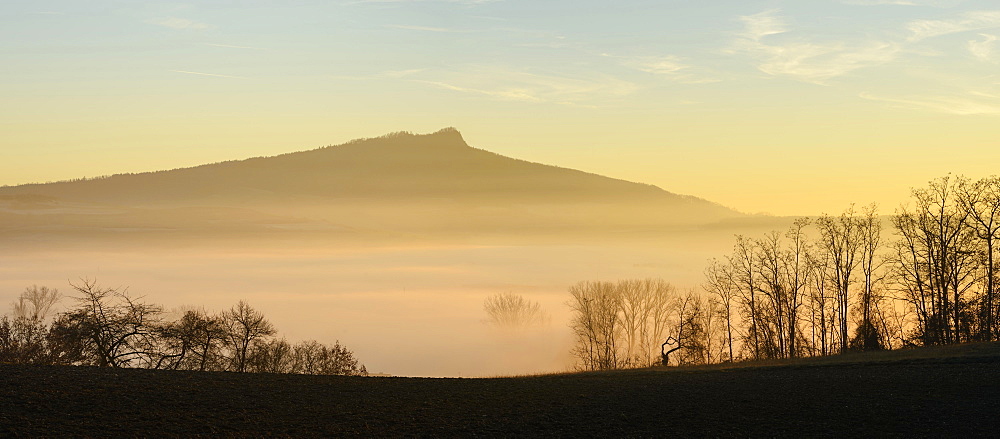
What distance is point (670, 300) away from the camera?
312 feet

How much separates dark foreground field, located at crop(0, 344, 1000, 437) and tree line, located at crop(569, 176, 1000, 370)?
19556mm

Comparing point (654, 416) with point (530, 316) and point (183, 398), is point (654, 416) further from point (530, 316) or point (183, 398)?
point (530, 316)

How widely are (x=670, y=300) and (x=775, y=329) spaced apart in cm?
2791

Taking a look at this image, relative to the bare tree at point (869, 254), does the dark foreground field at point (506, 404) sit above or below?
below

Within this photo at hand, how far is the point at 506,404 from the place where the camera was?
29.5 m

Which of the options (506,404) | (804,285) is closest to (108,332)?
(506,404)

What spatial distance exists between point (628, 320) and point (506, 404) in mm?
66984

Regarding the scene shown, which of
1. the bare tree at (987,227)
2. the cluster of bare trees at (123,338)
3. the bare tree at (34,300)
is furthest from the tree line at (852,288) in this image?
the bare tree at (34,300)

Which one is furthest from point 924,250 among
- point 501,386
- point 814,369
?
point 501,386

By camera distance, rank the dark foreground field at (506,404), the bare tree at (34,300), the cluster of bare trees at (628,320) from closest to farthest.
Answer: the dark foreground field at (506,404)
the cluster of bare trees at (628,320)
the bare tree at (34,300)

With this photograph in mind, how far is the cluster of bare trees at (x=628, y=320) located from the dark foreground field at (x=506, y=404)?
40.6 meters

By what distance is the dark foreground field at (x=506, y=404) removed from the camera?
2520cm

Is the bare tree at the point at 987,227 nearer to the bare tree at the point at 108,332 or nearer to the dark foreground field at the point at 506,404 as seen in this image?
the dark foreground field at the point at 506,404

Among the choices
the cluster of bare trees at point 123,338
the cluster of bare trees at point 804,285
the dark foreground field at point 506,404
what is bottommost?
the dark foreground field at point 506,404
